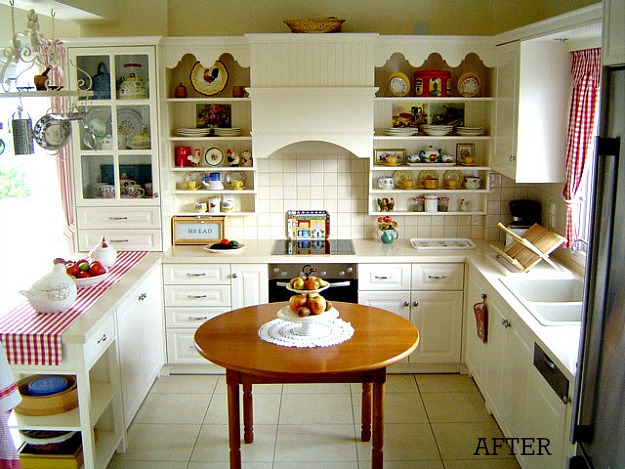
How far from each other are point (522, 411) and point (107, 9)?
3.61 m

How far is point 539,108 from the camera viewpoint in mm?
4105

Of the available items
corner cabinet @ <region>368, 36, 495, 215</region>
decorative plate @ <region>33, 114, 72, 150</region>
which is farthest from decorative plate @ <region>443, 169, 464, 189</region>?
decorative plate @ <region>33, 114, 72, 150</region>

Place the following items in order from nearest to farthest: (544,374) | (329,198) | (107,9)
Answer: (544,374), (107,9), (329,198)

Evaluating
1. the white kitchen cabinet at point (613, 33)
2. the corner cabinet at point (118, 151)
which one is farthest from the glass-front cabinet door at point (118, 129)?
the white kitchen cabinet at point (613, 33)

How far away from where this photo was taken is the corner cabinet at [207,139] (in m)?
4.84

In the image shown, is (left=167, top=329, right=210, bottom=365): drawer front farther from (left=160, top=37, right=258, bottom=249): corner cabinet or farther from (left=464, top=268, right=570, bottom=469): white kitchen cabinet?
(left=464, top=268, right=570, bottom=469): white kitchen cabinet

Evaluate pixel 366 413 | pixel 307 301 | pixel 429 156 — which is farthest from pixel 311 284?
pixel 429 156

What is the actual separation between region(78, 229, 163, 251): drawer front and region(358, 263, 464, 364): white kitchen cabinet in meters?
1.45

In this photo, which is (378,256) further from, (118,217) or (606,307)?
(606,307)

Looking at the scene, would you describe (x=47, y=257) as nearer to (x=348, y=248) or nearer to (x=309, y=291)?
(x=348, y=248)

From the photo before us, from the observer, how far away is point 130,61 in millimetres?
4605

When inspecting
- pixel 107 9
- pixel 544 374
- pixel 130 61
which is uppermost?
pixel 107 9

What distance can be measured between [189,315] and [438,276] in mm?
1727

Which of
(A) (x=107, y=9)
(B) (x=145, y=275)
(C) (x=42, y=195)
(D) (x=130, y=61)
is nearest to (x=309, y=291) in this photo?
(B) (x=145, y=275)
